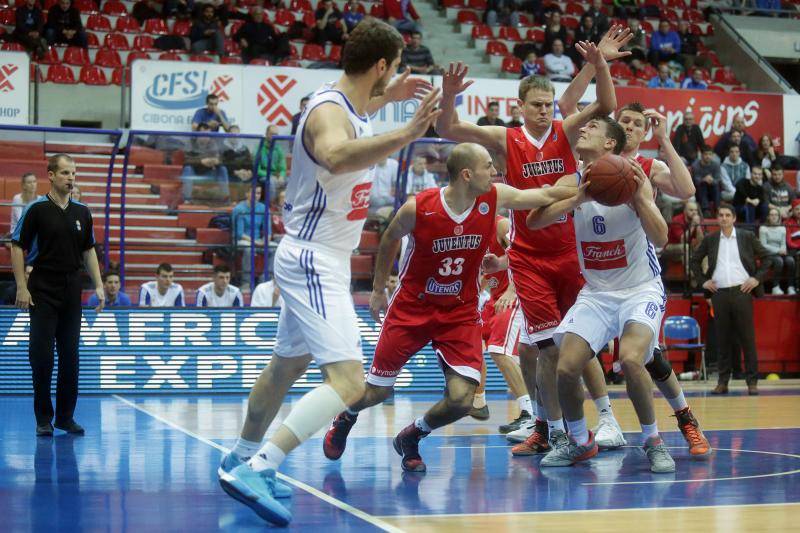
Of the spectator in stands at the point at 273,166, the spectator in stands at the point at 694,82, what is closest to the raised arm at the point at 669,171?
the spectator in stands at the point at 273,166

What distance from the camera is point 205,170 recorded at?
42.2 feet

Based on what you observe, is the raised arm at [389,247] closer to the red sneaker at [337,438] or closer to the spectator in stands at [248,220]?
the red sneaker at [337,438]

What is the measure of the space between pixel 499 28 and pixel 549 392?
54.7 ft

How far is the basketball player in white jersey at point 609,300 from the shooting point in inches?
258

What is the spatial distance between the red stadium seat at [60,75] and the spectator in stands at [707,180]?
10.3 m

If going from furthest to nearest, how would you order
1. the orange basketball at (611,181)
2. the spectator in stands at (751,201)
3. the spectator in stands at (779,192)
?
1. the spectator in stands at (779,192)
2. the spectator in stands at (751,201)
3. the orange basketball at (611,181)

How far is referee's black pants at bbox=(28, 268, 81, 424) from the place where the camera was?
848cm

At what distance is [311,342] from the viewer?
5027 millimetres

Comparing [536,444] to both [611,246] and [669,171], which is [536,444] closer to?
[611,246]

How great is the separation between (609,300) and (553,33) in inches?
612

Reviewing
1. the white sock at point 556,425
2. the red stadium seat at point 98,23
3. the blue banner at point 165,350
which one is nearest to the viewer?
the white sock at point 556,425

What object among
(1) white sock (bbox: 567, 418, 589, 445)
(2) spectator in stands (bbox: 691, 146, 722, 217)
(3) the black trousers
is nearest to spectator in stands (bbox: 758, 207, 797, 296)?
(2) spectator in stands (bbox: 691, 146, 722, 217)

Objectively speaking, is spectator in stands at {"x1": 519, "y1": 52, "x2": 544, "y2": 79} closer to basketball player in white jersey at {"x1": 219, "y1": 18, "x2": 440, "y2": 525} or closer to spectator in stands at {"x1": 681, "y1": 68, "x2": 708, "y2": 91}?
spectator in stands at {"x1": 681, "y1": 68, "x2": 708, "y2": 91}

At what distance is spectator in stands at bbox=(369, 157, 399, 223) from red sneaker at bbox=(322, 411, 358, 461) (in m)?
6.93
